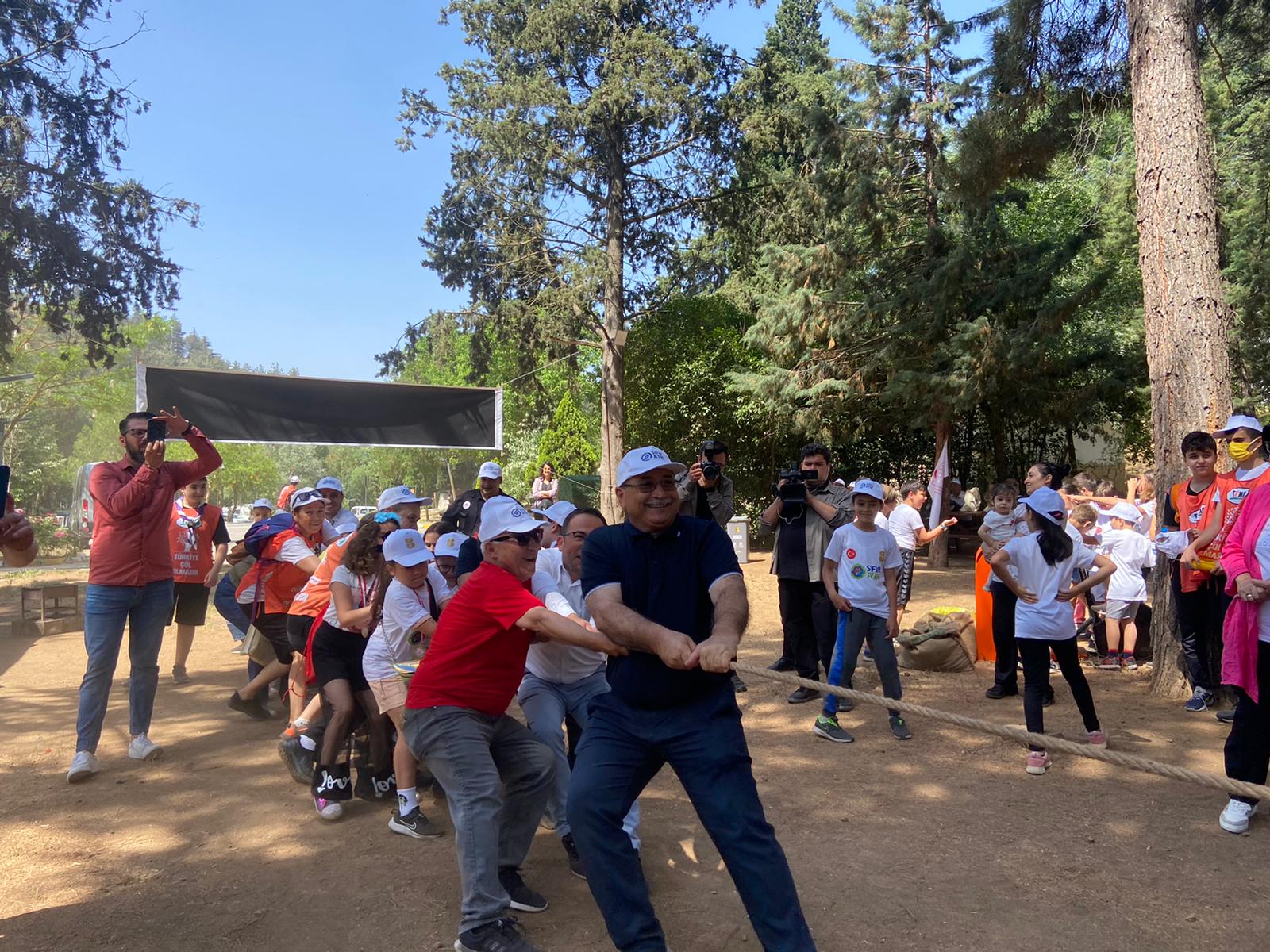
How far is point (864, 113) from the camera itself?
1688 centimetres

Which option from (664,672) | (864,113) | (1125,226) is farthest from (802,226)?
(664,672)

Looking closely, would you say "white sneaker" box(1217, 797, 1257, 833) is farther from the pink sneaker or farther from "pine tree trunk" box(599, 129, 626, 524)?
"pine tree trunk" box(599, 129, 626, 524)

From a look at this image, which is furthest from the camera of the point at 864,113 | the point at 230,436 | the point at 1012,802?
the point at 864,113

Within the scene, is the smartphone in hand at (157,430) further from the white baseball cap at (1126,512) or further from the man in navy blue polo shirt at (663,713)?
the white baseball cap at (1126,512)

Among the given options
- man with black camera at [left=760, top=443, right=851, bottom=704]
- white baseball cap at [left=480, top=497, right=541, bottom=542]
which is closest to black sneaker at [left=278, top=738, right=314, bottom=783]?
white baseball cap at [left=480, top=497, right=541, bottom=542]

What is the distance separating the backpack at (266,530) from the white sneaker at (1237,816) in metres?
5.99

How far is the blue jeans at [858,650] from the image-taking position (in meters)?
6.06

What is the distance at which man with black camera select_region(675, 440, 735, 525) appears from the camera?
675cm

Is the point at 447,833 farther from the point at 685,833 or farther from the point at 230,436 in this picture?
the point at 230,436

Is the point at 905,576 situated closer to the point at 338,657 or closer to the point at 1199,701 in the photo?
the point at 1199,701

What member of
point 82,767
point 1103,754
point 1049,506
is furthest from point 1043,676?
point 82,767

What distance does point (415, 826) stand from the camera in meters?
4.56

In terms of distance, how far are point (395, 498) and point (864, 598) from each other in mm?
3362

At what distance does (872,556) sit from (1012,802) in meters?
1.81
